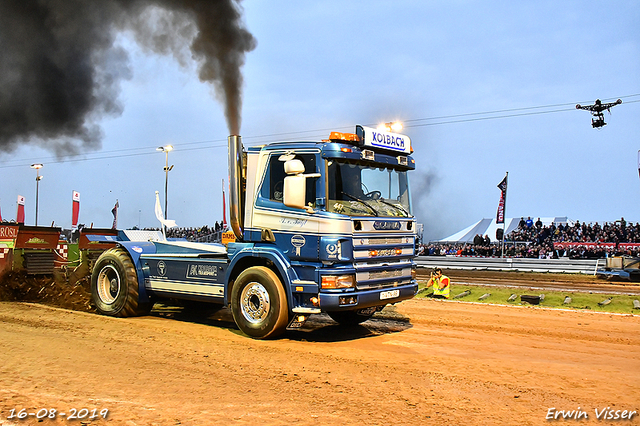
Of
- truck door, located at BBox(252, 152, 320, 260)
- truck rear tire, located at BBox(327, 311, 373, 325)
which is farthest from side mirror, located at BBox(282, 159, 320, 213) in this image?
truck rear tire, located at BBox(327, 311, 373, 325)

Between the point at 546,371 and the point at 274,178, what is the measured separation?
4785 millimetres

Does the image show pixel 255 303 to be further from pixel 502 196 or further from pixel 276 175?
pixel 502 196

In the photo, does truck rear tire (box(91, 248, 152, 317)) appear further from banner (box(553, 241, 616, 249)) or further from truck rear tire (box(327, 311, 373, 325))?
banner (box(553, 241, 616, 249))

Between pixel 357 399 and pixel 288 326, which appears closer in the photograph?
pixel 357 399

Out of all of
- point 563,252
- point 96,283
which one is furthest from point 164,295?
point 563,252

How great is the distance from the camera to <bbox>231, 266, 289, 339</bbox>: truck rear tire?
782 centimetres

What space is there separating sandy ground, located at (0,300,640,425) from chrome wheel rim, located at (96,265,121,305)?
2.56 ft

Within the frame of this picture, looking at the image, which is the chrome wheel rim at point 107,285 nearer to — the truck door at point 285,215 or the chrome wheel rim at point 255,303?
the chrome wheel rim at point 255,303

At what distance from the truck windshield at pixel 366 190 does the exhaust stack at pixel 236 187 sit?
1771 millimetres

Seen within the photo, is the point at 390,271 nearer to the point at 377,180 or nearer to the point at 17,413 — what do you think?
the point at 377,180

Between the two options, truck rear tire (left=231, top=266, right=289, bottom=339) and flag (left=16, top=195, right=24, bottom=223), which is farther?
flag (left=16, top=195, right=24, bottom=223)

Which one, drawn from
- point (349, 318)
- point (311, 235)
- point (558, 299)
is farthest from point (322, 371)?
point (558, 299)

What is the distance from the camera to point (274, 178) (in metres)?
8.34

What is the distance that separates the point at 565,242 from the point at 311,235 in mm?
27575
